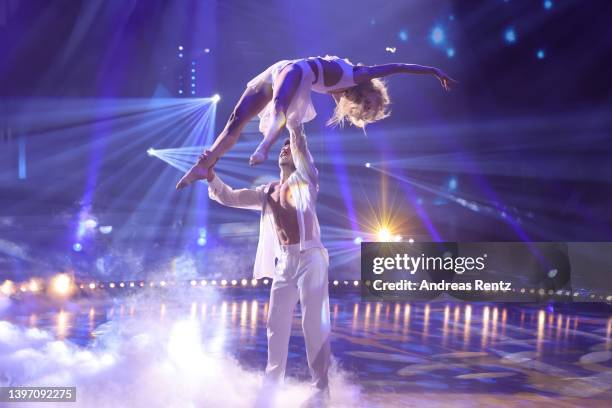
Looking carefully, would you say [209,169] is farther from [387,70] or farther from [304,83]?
[387,70]

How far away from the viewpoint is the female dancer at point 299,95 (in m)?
2.71

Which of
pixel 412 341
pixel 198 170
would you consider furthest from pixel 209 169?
pixel 412 341

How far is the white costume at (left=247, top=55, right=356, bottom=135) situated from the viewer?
2.87 metres

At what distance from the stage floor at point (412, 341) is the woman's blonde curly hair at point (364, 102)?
1615 millimetres

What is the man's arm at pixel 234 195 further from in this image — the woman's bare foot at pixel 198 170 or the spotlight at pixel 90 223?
the spotlight at pixel 90 223

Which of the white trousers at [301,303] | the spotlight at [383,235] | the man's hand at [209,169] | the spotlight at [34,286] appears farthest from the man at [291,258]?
the spotlight at [34,286]

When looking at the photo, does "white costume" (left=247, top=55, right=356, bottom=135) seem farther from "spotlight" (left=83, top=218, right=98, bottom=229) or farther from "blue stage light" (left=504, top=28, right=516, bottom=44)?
"spotlight" (left=83, top=218, right=98, bottom=229)

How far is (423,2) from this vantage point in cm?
871

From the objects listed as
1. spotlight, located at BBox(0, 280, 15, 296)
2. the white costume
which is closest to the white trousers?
the white costume

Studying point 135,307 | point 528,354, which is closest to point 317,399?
point 528,354

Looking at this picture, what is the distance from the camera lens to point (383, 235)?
9805mm

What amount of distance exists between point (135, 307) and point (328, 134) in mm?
3853

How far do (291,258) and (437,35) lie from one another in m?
6.46

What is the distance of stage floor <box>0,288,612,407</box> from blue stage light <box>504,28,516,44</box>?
368 cm
